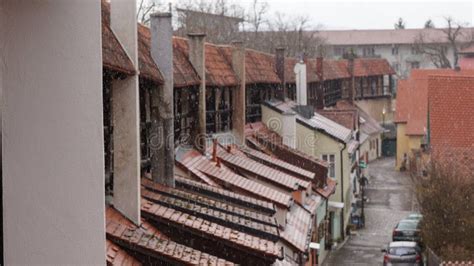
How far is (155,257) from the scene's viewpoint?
7348 millimetres

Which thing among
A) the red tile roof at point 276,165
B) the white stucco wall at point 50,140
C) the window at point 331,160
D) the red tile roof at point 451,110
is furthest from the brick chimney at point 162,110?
the window at point 331,160

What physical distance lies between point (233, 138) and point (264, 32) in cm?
4141

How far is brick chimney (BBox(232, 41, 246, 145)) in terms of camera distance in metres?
20.6

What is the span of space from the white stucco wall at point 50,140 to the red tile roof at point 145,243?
14.4ft

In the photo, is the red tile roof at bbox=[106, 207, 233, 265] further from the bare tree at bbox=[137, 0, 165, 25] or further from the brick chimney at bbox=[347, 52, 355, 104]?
the brick chimney at bbox=[347, 52, 355, 104]

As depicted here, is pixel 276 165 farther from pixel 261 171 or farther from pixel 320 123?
pixel 320 123

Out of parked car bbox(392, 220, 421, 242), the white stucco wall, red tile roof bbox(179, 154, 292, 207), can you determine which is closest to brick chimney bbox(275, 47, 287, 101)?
parked car bbox(392, 220, 421, 242)

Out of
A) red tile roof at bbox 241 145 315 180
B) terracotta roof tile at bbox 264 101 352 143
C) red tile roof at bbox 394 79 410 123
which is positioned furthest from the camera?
red tile roof at bbox 394 79 410 123

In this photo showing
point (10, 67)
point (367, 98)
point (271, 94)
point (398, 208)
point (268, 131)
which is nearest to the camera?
point (10, 67)

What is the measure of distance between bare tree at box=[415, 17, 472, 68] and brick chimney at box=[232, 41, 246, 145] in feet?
161

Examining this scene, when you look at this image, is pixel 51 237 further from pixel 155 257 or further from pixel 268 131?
pixel 268 131

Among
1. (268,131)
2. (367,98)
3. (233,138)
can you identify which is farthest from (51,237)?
(367,98)

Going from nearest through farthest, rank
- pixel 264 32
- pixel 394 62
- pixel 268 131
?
pixel 268 131
pixel 264 32
pixel 394 62

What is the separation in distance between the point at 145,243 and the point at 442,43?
70.8 m
